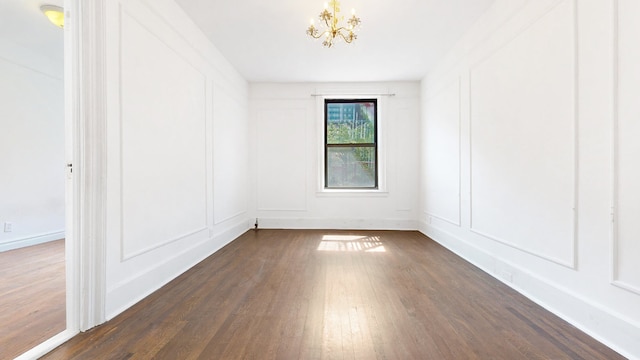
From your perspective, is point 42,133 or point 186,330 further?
point 42,133

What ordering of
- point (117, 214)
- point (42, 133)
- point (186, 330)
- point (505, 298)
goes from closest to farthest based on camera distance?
point (186, 330) → point (117, 214) → point (505, 298) → point (42, 133)

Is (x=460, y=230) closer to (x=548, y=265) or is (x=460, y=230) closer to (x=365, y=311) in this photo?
(x=548, y=265)

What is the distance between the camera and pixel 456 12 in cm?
316

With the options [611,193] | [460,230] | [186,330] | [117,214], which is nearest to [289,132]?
[460,230]

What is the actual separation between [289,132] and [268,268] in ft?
10.0

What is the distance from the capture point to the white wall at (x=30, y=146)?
3.92 meters

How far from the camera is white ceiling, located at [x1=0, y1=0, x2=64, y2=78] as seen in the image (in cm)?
313

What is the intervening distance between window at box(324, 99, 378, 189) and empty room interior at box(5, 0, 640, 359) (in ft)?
2.31

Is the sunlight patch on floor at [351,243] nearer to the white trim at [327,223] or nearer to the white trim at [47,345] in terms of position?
the white trim at [327,223]

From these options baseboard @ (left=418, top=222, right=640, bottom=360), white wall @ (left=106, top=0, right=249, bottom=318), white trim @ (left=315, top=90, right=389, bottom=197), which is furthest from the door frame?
white trim @ (left=315, top=90, right=389, bottom=197)

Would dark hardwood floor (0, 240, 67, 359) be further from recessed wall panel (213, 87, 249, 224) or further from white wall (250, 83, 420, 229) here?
white wall (250, 83, 420, 229)

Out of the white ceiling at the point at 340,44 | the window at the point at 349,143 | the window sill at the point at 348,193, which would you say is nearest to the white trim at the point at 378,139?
the window sill at the point at 348,193

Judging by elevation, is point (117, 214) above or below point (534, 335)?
above

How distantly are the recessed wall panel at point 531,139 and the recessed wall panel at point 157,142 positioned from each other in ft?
10.3
